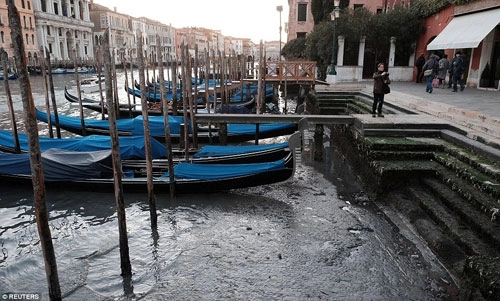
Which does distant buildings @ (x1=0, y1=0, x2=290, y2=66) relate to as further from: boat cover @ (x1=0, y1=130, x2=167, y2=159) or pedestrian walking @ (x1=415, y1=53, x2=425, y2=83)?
boat cover @ (x1=0, y1=130, x2=167, y2=159)

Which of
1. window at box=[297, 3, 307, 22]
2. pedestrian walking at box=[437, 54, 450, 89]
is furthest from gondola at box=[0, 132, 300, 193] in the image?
window at box=[297, 3, 307, 22]

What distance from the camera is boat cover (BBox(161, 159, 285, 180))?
5.66 meters

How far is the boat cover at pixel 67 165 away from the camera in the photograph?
224 inches

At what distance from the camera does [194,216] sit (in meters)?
5.21

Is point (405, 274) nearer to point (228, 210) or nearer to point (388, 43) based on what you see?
point (228, 210)

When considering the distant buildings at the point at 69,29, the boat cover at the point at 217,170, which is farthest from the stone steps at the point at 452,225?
the distant buildings at the point at 69,29

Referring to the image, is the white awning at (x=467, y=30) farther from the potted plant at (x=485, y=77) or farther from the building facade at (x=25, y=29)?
the building facade at (x=25, y=29)

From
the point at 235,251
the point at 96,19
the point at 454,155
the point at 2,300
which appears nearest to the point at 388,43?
the point at 454,155

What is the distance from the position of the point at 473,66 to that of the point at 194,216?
32.0 ft

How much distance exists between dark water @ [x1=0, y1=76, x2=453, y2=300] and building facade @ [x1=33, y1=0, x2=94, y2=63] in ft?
114

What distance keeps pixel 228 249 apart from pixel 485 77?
9.64m

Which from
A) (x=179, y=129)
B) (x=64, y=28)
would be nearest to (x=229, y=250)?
(x=179, y=129)

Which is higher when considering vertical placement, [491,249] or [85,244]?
[491,249]

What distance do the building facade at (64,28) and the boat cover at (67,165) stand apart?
3327 centimetres
